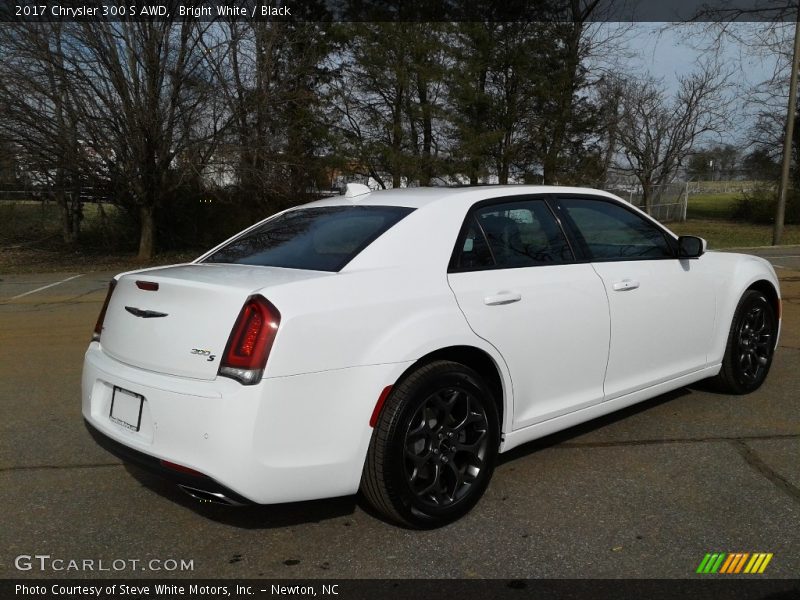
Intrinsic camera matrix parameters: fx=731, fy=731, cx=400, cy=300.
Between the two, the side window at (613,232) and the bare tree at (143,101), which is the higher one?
the bare tree at (143,101)

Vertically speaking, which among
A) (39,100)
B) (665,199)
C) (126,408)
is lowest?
(126,408)

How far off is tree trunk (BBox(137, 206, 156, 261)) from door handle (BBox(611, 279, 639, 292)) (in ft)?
55.1

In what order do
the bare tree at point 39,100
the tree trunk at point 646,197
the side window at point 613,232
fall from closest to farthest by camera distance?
the side window at point 613,232 → the bare tree at point 39,100 → the tree trunk at point 646,197

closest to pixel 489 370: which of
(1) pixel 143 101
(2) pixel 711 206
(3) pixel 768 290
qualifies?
(3) pixel 768 290

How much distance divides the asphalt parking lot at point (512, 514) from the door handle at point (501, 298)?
0.98 metres

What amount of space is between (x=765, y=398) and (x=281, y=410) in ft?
12.8

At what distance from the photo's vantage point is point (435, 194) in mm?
3926

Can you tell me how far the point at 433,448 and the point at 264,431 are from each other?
83 centimetres

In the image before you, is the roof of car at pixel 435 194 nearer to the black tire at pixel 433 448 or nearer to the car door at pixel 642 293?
the car door at pixel 642 293

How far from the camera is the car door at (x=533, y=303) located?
3545 millimetres

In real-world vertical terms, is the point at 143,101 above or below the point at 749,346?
above

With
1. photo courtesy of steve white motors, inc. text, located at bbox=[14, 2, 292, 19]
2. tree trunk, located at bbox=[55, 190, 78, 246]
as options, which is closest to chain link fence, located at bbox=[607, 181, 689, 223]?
photo courtesy of steve white motors, inc. text, located at bbox=[14, 2, 292, 19]

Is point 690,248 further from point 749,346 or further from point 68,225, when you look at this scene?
point 68,225

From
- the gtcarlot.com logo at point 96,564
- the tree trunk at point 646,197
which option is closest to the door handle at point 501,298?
the gtcarlot.com logo at point 96,564
